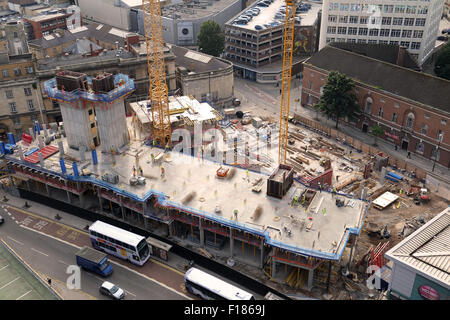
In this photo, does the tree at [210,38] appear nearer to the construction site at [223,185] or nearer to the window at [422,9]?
the construction site at [223,185]

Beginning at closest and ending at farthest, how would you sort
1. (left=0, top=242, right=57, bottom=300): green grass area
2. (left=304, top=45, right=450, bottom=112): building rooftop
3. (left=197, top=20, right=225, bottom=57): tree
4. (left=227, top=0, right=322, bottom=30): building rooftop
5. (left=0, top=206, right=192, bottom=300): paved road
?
(left=0, top=242, right=57, bottom=300): green grass area, (left=0, top=206, right=192, bottom=300): paved road, (left=304, top=45, right=450, bottom=112): building rooftop, (left=227, top=0, right=322, bottom=30): building rooftop, (left=197, top=20, right=225, bottom=57): tree

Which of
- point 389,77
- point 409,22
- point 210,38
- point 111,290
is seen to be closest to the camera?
point 111,290

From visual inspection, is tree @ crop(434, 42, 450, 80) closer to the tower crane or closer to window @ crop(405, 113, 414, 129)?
window @ crop(405, 113, 414, 129)

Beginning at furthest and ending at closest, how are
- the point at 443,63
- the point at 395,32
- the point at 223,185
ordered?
the point at 443,63 → the point at 395,32 → the point at 223,185

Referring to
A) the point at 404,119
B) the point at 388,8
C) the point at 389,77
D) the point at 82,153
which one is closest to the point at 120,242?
the point at 82,153

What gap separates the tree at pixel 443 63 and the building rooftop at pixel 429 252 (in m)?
86.9

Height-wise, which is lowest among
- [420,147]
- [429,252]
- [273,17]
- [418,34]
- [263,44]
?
[420,147]

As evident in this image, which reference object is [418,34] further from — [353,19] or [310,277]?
[310,277]

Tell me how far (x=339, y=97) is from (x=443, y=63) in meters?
50.1

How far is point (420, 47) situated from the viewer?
137375 millimetres

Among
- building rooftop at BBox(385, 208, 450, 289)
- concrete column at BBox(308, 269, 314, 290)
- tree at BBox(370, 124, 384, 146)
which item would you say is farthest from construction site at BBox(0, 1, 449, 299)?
building rooftop at BBox(385, 208, 450, 289)

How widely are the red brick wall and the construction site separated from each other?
33.2 feet

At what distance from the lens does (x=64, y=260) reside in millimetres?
76062

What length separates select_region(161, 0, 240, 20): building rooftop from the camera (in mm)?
169125
